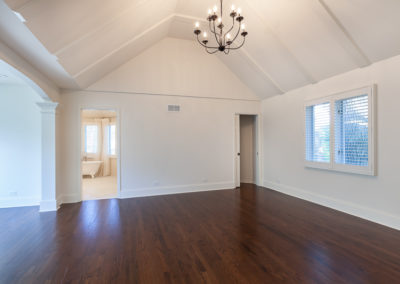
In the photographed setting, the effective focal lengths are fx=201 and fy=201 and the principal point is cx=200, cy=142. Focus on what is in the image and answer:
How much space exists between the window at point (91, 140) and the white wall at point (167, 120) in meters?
4.26

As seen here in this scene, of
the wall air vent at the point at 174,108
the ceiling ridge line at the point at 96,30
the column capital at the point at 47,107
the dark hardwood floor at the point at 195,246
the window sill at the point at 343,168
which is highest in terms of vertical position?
the ceiling ridge line at the point at 96,30

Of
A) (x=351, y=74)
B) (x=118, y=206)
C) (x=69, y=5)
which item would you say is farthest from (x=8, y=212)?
(x=351, y=74)

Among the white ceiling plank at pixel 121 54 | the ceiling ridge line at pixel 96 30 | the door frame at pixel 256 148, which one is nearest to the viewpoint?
the ceiling ridge line at pixel 96 30

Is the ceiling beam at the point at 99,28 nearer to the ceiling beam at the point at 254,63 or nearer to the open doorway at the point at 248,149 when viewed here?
the ceiling beam at the point at 254,63

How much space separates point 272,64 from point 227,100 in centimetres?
162

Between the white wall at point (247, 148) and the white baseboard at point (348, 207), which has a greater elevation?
the white wall at point (247, 148)

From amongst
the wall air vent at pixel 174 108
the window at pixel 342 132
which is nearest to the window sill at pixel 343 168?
the window at pixel 342 132

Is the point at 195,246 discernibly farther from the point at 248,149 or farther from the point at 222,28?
the point at 248,149

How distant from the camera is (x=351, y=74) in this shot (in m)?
3.79

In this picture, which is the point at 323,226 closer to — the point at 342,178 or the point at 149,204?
the point at 342,178

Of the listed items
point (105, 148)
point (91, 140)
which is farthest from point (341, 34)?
point (91, 140)

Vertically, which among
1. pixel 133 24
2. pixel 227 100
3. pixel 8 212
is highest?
pixel 133 24

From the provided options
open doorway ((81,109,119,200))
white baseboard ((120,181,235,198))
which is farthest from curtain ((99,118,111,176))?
white baseboard ((120,181,235,198))

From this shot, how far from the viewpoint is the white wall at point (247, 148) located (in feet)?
22.0
